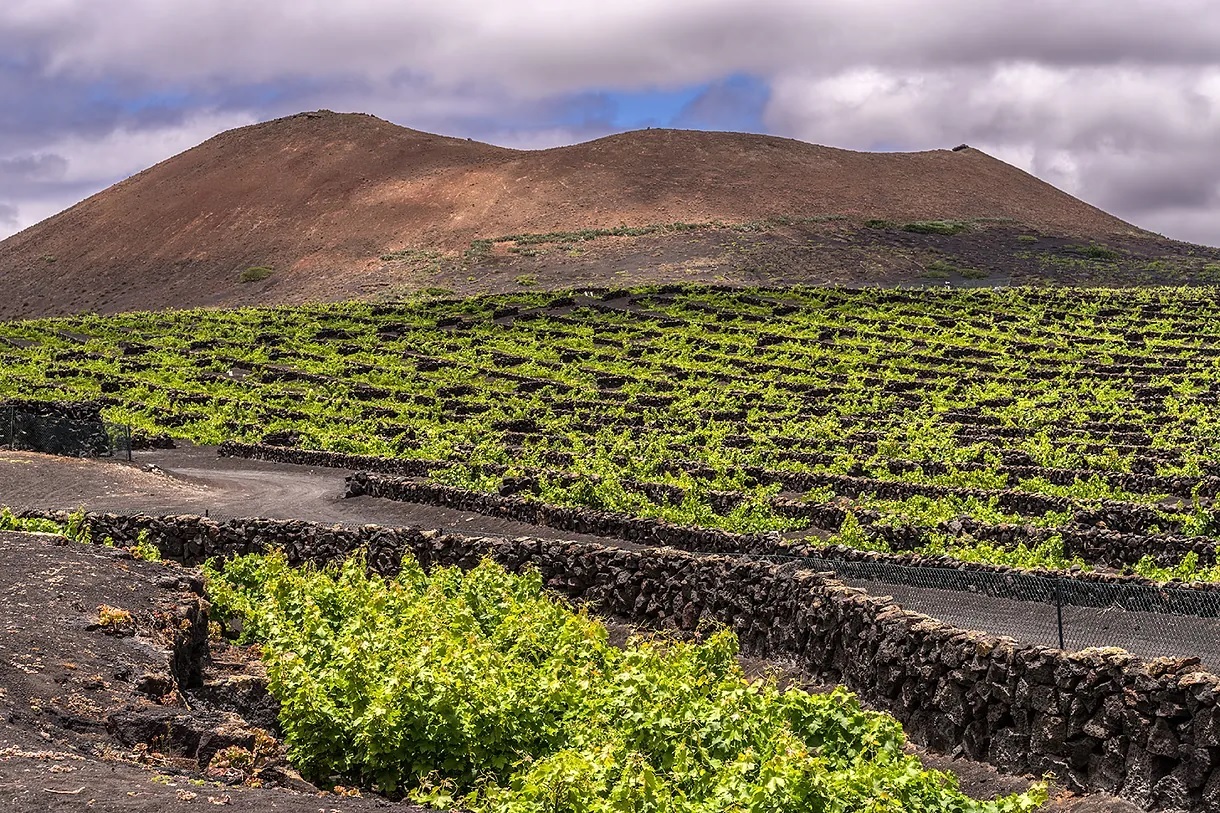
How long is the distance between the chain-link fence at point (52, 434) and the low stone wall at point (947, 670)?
25083 mm

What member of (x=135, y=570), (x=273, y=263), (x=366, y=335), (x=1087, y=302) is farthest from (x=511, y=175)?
(x=135, y=570)

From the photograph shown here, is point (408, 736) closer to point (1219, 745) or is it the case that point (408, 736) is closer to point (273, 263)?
point (1219, 745)

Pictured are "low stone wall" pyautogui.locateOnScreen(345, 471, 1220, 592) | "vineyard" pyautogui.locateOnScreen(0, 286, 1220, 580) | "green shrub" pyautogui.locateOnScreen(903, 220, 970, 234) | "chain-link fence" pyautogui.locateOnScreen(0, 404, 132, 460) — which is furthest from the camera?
"green shrub" pyautogui.locateOnScreen(903, 220, 970, 234)

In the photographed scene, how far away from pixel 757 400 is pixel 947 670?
1835 inches

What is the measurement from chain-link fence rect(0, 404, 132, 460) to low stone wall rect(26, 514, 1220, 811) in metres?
25.1

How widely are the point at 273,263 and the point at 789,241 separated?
43640mm

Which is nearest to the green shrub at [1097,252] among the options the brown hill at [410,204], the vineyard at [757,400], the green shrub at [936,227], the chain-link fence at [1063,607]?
the brown hill at [410,204]

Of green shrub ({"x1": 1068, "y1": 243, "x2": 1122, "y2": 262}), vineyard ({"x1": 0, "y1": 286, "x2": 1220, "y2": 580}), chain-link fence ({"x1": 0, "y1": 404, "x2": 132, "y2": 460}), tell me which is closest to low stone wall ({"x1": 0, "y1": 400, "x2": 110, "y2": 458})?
chain-link fence ({"x1": 0, "y1": 404, "x2": 132, "y2": 460})

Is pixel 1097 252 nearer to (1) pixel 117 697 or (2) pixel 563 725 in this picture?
(2) pixel 563 725

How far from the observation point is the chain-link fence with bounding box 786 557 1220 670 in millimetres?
20500

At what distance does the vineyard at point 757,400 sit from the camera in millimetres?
35500

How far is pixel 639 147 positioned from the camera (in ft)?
464

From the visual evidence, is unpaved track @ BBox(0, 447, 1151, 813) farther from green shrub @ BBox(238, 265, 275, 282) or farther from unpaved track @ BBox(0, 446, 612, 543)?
green shrub @ BBox(238, 265, 275, 282)

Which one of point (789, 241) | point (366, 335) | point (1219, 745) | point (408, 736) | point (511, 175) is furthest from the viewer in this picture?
point (511, 175)
